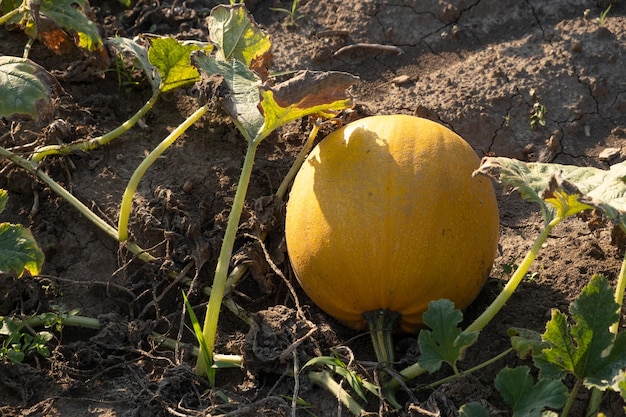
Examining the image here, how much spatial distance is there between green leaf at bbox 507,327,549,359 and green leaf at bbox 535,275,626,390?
79mm

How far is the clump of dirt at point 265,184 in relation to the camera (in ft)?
9.78

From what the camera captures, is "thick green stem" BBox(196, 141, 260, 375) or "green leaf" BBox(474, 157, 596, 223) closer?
"green leaf" BBox(474, 157, 596, 223)

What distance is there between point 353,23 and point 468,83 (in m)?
0.78

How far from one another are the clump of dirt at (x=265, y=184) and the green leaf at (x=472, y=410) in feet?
0.59

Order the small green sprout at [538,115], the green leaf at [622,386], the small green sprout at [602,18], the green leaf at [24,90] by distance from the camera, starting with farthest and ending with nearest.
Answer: the small green sprout at [602,18] < the small green sprout at [538,115] < the green leaf at [24,90] < the green leaf at [622,386]

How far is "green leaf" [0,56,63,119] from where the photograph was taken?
3.10m

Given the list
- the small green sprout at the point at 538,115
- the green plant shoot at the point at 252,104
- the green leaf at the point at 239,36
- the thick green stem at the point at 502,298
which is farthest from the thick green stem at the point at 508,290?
the green leaf at the point at 239,36

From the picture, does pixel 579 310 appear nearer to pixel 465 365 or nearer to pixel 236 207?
pixel 465 365

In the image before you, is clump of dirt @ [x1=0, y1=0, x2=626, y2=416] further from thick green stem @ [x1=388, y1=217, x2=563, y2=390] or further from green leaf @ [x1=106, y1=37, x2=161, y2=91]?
green leaf @ [x1=106, y1=37, x2=161, y2=91]

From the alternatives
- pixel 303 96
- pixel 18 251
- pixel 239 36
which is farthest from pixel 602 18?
pixel 18 251

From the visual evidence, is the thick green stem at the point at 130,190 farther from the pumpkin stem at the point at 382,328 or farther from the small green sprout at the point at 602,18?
the small green sprout at the point at 602,18

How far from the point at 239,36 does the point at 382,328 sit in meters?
1.47

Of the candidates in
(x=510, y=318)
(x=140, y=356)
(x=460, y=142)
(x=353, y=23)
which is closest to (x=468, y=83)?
(x=353, y=23)

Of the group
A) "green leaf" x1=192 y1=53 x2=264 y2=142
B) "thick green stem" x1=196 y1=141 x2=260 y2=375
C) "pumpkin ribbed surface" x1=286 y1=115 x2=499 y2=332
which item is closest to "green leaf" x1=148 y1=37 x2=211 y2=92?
"green leaf" x1=192 y1=53 x2=264 y2=142
